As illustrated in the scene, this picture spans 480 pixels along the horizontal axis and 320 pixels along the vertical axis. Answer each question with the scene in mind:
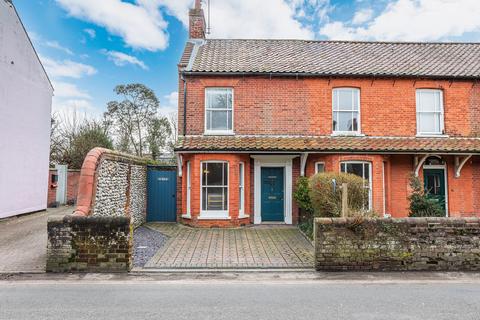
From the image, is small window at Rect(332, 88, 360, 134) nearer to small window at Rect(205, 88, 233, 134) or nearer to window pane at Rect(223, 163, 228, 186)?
small window at Rect(205, 88, 233, 134)

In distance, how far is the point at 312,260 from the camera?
24.8 feet

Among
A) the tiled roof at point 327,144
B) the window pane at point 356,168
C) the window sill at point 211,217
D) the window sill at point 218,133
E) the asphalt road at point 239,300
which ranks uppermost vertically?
the window sill at point 218,133

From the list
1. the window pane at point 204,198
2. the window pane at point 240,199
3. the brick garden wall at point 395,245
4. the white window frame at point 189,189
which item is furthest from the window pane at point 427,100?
the white window frame at point 189,189

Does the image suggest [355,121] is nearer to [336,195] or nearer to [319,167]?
[319,167]

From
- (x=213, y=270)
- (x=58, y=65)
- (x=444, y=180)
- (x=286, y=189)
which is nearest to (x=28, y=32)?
(x=58, y=65)

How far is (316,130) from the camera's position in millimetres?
13266

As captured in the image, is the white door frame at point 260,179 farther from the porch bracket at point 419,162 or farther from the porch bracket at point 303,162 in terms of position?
the porch bracket at point 419,162

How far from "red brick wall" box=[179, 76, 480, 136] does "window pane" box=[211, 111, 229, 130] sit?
16.8 inches

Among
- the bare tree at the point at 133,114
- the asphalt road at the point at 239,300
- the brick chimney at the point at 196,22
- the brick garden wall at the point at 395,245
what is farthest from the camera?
the bare tree at the point at 133,114

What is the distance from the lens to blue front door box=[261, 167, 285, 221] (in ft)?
42.9

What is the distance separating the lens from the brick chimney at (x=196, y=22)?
15777 millimetres

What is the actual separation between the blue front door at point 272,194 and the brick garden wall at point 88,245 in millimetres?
7225

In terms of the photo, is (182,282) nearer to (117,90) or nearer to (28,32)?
(28,32)

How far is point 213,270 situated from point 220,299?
1.65 m
